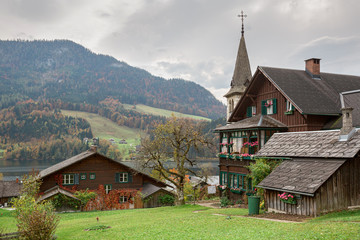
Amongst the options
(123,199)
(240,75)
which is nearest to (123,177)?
(123,199)

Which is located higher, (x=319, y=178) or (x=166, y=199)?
(x=319, y=178)

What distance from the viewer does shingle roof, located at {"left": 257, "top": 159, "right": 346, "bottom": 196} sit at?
59.1ft

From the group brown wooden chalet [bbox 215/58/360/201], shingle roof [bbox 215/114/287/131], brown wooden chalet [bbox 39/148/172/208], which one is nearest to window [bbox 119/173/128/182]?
brown wooden chalet [bbox 39/148/172/208]

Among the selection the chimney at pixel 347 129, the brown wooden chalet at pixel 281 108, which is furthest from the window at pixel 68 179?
the chimney at pixel 347 129

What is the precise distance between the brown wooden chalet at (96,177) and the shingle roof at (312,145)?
68.6 feet

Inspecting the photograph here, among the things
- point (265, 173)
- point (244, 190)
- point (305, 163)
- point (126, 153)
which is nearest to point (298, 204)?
point (305, 163)

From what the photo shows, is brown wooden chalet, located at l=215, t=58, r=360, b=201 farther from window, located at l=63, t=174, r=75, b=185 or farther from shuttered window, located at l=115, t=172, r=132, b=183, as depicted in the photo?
window, located at l=63, t=174, r=75, b=185

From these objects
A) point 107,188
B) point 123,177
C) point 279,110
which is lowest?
point 107,188

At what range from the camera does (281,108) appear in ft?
96.8

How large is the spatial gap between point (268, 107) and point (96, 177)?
77.7 ft

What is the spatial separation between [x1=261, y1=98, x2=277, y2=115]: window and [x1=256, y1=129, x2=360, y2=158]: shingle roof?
15.7ft

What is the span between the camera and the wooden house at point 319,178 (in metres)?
18.0

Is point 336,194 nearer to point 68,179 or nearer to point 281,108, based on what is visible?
point 281,108

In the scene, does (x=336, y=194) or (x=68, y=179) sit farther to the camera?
(x=68, y=179)
